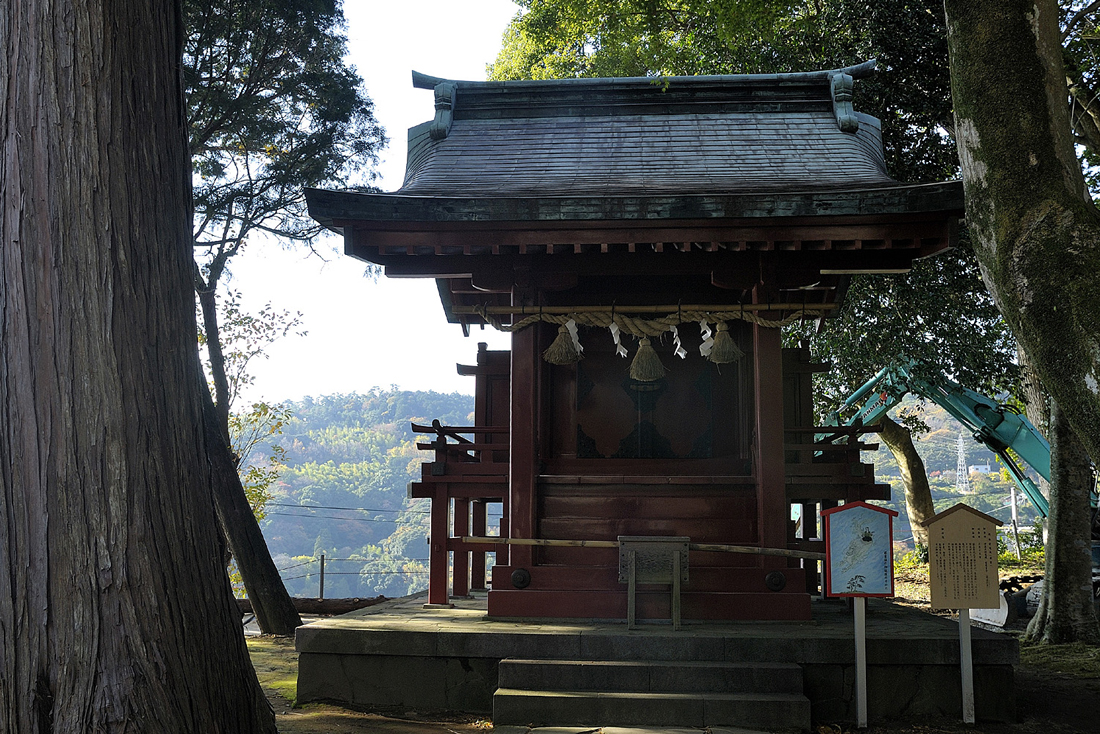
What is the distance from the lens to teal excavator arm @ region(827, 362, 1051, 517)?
15266mm

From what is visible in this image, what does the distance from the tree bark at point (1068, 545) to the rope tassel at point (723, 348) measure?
4.85 meters

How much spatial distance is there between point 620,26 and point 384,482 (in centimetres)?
6606

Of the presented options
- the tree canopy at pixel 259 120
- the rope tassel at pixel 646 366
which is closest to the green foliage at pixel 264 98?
the tree canopy at pixel 259 120

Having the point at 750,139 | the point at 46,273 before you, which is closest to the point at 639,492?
the point at 750,139

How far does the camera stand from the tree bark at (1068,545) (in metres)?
9.52

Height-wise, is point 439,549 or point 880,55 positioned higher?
point 880,55

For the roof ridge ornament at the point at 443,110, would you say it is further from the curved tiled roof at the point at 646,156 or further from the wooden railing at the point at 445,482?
the wooden railing at the point at 445,482

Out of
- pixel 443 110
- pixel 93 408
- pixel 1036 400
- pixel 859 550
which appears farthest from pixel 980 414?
pixel 93 408

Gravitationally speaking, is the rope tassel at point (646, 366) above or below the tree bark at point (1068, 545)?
above

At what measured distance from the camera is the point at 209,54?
12.1 m

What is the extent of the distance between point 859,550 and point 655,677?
1.73 meters

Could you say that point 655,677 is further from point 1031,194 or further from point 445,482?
point 1031,194

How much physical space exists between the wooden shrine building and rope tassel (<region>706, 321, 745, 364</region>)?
2cm

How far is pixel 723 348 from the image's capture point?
736cm
